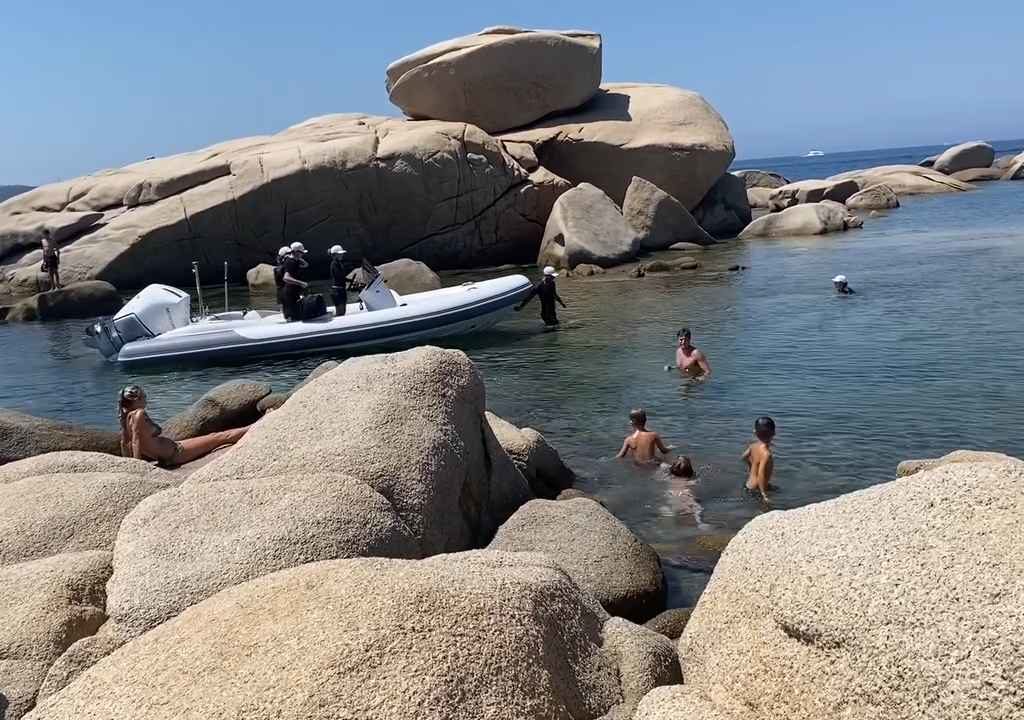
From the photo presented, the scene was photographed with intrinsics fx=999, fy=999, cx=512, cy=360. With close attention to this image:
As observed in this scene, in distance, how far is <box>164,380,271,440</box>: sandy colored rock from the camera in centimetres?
1222

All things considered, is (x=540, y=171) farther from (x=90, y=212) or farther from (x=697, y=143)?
(x=90, y=212)

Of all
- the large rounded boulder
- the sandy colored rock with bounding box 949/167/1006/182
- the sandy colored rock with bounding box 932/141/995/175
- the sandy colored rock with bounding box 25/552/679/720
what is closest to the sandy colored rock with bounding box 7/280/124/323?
the large rounded boulder

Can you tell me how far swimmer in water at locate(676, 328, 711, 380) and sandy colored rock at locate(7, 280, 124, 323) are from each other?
16.6 m

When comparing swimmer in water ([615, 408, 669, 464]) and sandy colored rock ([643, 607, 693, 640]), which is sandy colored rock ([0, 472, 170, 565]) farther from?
swimmer in water ([615, 408, 669, 464])

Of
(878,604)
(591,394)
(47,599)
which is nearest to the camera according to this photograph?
(878,604)

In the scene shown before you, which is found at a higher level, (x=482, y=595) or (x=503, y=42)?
(x=503, y=42)

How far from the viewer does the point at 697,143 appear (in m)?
31.9

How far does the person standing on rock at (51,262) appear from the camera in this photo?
2641 centimetres

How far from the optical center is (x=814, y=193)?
1758 inches

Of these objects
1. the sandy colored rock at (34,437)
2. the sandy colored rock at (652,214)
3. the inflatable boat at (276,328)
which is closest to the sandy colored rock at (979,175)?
the sandy colored rock at (652,214)

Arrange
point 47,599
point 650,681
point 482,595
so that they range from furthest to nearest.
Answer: point 47,599 → point 650,681 → point 482,595

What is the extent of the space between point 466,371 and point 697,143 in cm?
2598

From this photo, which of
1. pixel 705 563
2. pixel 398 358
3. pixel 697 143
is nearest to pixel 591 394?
pixel 705 563

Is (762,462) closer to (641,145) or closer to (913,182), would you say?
(641,145)
